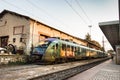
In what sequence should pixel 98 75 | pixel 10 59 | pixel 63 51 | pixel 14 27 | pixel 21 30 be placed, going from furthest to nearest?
pixel 14 27
pixel 21 30
pixel 63 51
pixel 10 59
pixel 98 75

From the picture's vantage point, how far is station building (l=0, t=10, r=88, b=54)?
18656 millimetres

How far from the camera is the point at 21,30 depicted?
1945cm

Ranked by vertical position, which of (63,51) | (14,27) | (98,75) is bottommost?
(98,75)

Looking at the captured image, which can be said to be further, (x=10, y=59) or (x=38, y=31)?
(x=38, y=31)

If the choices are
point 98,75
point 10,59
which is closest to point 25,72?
point 98,75

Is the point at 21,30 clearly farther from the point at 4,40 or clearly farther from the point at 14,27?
the point at 4,40

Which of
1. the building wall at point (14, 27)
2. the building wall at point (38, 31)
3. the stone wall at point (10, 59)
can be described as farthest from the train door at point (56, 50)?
the building wall at point (14, 27)

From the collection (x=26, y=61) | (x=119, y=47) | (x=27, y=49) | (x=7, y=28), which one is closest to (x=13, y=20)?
(x=7, y=28)

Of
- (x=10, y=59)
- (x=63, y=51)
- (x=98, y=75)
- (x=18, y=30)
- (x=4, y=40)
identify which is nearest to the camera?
(x=98, y=75)

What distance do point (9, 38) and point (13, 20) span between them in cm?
245

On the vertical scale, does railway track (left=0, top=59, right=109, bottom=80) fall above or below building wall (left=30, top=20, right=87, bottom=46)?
below

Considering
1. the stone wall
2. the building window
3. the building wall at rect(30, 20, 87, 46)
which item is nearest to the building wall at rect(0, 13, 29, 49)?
the building window

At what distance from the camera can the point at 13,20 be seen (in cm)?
2075

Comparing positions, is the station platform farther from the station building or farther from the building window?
the building window
